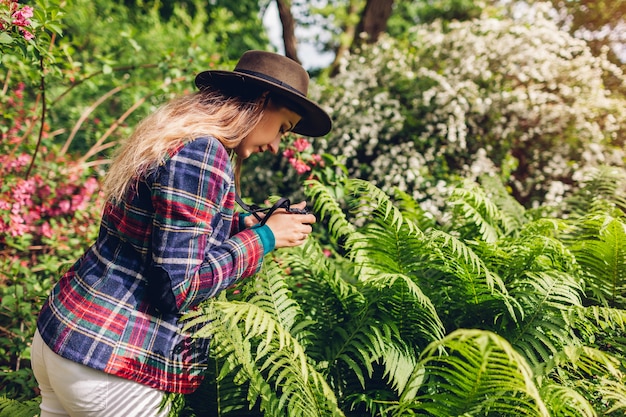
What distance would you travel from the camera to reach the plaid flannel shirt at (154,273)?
1.42m

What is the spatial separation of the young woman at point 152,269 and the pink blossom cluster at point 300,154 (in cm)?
163

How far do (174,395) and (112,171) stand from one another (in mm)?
829

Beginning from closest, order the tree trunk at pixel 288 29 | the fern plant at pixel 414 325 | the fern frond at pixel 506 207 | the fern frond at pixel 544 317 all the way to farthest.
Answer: the fern plant at pixel 414 325, the fern frond at pixel 544 317, the fern frond at pixel 506 207, the tree trunk at pixel 288 29

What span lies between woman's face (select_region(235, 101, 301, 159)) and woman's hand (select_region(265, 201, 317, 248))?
0.27 metres

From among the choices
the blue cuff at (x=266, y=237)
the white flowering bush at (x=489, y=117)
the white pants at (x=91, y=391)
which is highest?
the white flowering bush at (x=489, y=117)

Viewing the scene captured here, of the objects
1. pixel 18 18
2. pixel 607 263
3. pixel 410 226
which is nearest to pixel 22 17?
pixel 18 18

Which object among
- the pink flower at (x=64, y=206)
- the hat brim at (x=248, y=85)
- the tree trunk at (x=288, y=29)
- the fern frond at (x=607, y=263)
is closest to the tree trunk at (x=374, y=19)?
the tree trunk at (x=288, y=29)

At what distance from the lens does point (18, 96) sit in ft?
13.4

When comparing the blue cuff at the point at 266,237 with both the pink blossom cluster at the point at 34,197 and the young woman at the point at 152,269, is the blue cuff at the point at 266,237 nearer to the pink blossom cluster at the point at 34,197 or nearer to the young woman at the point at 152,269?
the young woman at the point at 152,269

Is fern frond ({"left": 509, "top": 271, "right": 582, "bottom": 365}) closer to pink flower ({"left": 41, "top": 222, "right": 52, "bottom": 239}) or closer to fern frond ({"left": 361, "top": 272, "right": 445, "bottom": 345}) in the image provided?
fern frond ({"left": 361, "top": 272, "right": 445, "bottom": 345})

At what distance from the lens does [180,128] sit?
5.04ft

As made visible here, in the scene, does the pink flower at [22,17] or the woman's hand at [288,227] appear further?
the pink flower at [22,17]

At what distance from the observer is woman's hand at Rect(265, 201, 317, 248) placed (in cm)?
177

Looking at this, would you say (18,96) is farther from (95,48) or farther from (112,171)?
(95,48)
